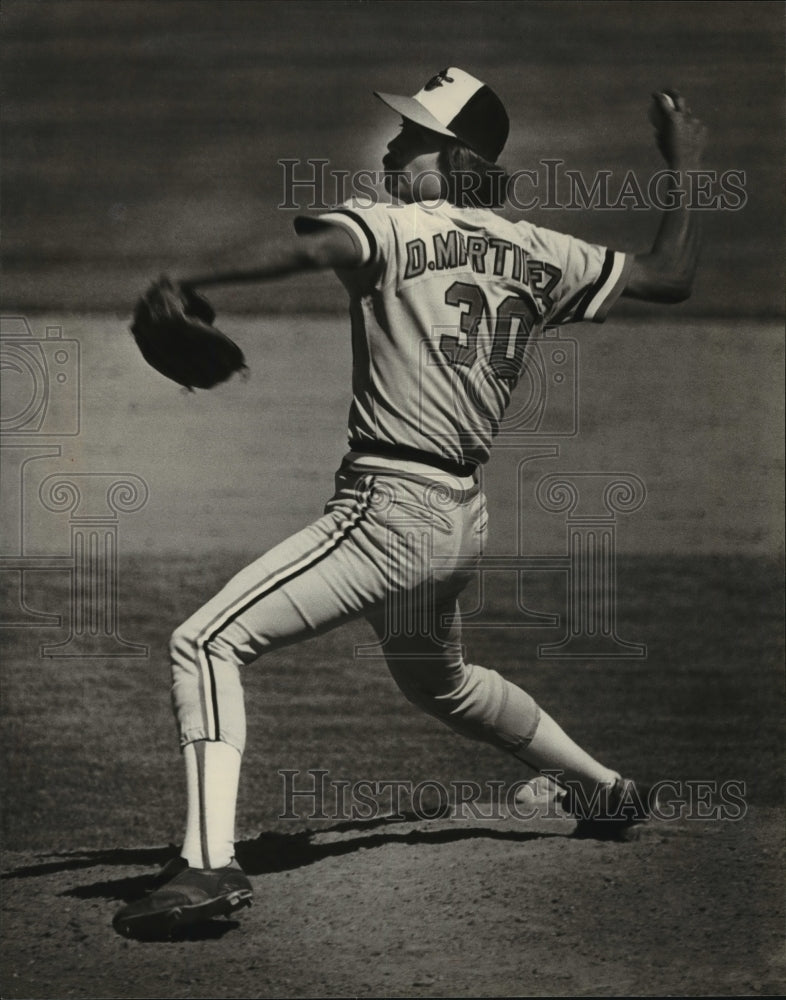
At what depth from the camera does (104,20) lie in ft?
13.3

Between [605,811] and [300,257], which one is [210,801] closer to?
[605,811]

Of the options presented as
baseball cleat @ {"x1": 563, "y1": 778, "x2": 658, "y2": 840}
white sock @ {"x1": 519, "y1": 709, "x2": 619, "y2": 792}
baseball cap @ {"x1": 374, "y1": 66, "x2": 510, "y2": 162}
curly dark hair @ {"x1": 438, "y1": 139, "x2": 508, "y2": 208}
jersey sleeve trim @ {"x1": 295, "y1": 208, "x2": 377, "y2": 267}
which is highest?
baseball cap @ {"x1": 374, "y1": 66, "x2": 510, "y2": 162}

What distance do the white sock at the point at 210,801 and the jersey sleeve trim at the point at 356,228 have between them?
4.03 ft

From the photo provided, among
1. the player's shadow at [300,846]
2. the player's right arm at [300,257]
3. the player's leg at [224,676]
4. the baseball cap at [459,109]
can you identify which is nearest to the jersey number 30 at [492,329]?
the player's right arm at [300,257]

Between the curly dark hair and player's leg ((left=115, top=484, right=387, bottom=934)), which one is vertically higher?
the curly dark hair

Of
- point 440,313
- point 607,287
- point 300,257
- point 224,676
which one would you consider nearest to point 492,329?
point 440,313

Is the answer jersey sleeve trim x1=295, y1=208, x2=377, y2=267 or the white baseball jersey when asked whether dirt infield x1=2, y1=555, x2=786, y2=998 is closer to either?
the white baseball jersey

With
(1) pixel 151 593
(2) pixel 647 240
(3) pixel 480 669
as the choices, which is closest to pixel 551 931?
(3) pixel 480 669

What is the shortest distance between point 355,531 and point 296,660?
0.95 metres

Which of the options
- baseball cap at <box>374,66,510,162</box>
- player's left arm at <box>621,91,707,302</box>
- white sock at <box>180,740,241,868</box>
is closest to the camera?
white sock at <box>180,740,241,868</box>

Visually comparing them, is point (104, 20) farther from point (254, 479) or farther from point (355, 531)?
point (355, 531)

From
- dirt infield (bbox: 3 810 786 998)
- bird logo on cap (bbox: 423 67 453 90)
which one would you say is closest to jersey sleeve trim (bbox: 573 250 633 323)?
bird logo on cap (bbox: 423 67 453 90)

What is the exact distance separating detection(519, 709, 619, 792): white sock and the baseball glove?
1274mm

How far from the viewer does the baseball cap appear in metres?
3.59
